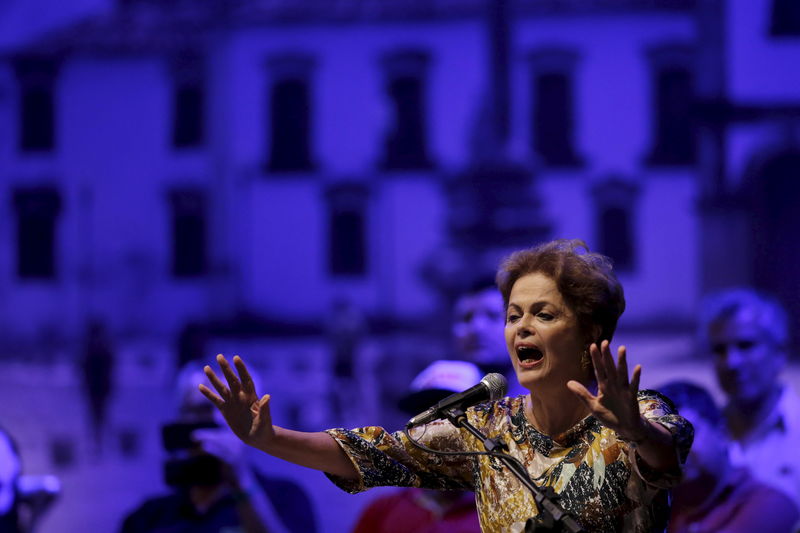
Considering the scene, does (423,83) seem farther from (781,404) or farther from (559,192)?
(781,404)

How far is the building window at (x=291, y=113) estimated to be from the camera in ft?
21.8

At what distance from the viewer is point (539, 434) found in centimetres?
188

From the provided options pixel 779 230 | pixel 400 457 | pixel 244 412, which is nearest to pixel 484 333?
pixel 400 457

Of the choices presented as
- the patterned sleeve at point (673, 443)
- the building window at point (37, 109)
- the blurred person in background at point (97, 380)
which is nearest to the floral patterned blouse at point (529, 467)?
the patterned sleeve at point (673, 443)

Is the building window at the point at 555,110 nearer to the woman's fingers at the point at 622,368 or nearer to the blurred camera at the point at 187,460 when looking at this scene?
the blurred camera at the point at 187,460

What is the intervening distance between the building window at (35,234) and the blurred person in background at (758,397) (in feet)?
14.2

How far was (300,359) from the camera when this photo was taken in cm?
628

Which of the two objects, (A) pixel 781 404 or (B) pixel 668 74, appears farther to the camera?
(B) pixel 668 74

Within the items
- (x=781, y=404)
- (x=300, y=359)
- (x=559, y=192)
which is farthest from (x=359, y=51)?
(x=781, y=404)

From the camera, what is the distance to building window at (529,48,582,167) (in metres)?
6.23

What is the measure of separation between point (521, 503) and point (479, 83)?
4910 millimetres

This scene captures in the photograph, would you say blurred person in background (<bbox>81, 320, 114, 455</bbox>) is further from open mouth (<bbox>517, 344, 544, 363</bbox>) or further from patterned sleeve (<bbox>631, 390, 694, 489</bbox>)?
patterned sleeve (<bbox>631, 390, 694, 489</bbox>)

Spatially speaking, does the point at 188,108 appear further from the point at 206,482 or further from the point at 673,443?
the point at 673,443

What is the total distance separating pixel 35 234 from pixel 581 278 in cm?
556
